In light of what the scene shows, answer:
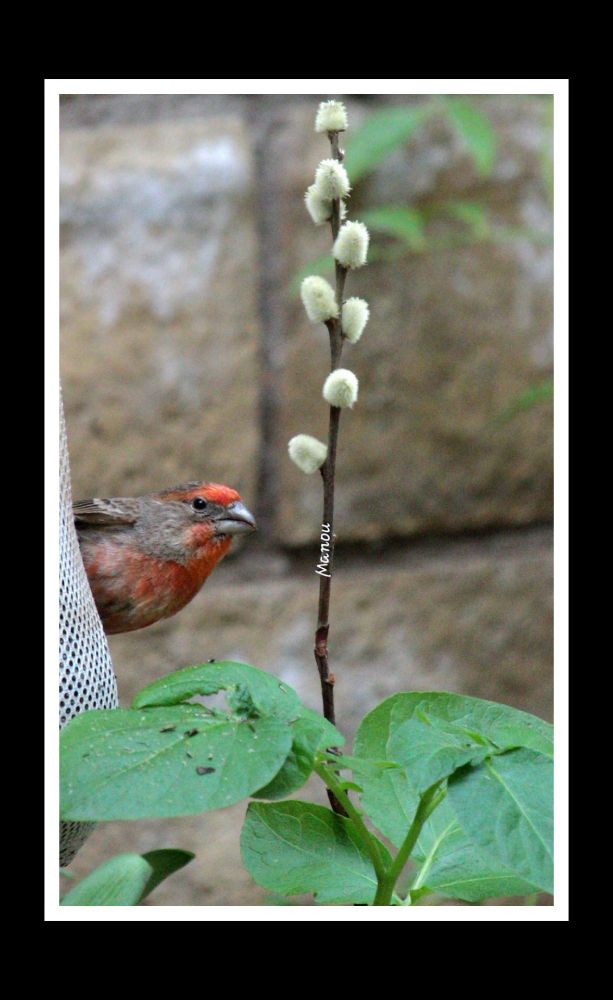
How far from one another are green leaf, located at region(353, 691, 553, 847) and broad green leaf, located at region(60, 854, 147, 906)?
160 mm

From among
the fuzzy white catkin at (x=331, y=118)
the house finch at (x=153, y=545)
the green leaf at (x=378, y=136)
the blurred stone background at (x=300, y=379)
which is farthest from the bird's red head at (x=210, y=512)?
the fuzzy white catkin at (x=331, y=118)

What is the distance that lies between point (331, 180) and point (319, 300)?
8 cm

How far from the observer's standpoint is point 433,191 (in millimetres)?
1604

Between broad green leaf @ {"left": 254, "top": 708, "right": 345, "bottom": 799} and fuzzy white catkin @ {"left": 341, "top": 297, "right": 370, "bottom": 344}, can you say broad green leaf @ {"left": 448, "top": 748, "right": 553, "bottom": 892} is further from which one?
fuzzy white catkin @ {"left": 341, "top": 297, "right": 370, "bottom": 344}

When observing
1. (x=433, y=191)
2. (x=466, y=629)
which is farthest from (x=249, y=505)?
(x=433, y=191)

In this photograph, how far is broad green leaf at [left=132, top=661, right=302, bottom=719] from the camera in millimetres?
726

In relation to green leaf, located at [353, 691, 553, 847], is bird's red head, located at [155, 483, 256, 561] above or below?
above

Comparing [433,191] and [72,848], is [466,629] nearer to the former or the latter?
[433,191]

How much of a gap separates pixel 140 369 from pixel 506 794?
104 centimetres

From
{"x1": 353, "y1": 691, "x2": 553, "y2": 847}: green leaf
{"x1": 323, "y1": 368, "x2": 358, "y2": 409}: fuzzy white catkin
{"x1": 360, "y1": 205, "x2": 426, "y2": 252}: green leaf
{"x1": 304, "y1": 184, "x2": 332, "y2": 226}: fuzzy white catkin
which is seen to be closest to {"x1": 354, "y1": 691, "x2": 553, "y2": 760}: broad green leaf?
{"x1": 353, "y1": 691, "x2": 553, "y2": 847}: green leaf

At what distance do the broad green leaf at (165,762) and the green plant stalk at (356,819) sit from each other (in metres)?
0.05

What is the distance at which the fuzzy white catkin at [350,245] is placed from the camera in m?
0.73

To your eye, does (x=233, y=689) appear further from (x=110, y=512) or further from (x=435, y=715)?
(x=110, y=512)

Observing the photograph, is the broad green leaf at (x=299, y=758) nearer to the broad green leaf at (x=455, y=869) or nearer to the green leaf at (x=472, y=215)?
the broad green leaf at (x=455, y=869)
